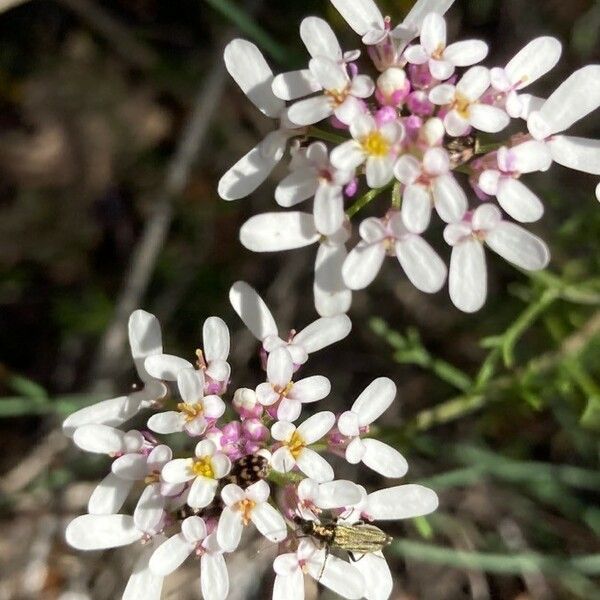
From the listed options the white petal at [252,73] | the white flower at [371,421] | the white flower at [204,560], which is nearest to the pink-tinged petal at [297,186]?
the white petal at [252,73]

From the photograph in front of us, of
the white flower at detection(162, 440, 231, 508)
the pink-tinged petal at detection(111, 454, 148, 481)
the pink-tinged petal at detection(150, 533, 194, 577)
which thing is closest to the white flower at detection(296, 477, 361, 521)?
the white flower at detection(162, 440, 231, 508)

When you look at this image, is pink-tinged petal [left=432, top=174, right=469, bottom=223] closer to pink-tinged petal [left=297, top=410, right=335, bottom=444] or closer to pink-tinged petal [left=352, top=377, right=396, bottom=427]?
pink-tinged petal [left=352, top=377, right=396, bottom=427]

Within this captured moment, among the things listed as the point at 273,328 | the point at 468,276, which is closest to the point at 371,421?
the point at 273,328

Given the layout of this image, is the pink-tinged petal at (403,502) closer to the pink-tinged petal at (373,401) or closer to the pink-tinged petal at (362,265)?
the pink-tinged petal at (373,401)

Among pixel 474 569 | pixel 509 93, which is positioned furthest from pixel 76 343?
pixel 509 93

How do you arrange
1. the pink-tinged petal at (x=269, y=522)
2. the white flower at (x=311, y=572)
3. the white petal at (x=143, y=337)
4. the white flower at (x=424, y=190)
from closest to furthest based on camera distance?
the white flower at (x=424, y=190) < the pink-tinged petal at (x=269, y=522) < the white flower at (x=311, y=572) < the white petal at (x=143, y=337)

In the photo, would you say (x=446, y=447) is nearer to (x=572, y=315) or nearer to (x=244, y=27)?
(x=572, y=315)
